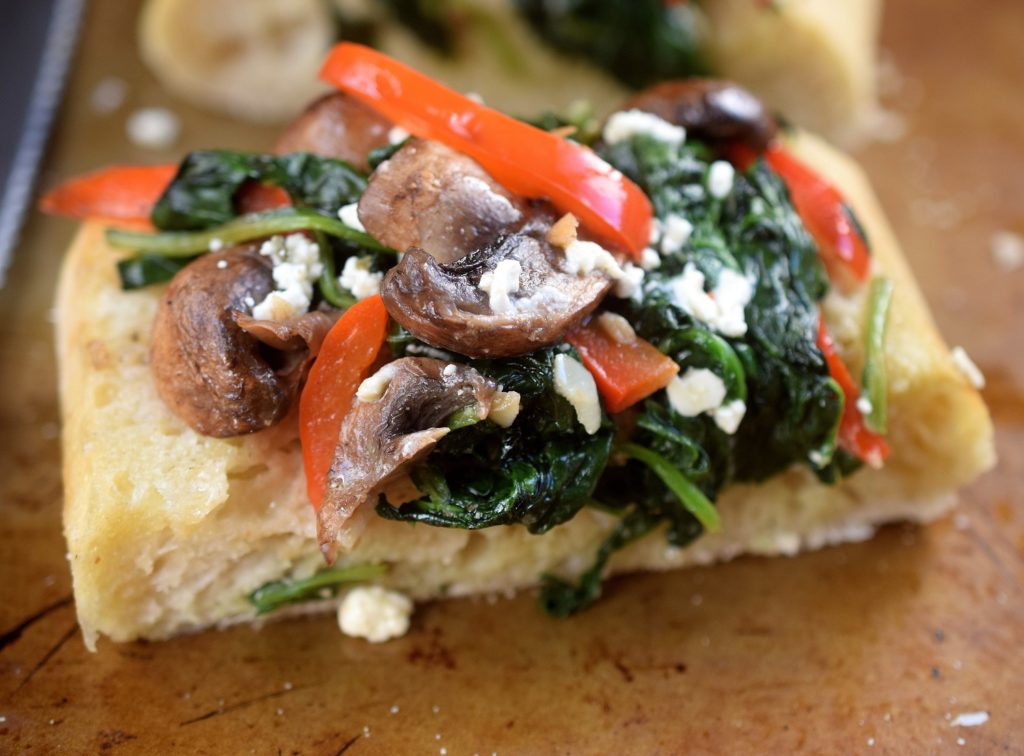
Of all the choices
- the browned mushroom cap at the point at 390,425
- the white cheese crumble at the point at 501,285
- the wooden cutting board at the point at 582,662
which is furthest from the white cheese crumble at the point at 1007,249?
the browned mushroom cap at the point at 390,425

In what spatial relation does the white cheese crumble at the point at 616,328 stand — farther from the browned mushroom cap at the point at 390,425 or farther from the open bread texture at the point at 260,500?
the open bread texture at the point at 260,500

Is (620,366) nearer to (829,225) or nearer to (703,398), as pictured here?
(703,398)

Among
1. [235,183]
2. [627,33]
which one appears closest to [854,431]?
[235,183]

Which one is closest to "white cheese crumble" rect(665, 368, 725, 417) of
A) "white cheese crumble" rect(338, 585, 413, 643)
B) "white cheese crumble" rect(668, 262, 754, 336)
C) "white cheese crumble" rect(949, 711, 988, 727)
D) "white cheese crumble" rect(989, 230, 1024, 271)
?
"white cheese crumble" rect(668, 262, 754, 336)

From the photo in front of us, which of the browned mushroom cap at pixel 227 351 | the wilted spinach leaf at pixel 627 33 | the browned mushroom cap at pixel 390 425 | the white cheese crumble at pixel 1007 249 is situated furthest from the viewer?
the wilted spinach leaf at pixel 627 33

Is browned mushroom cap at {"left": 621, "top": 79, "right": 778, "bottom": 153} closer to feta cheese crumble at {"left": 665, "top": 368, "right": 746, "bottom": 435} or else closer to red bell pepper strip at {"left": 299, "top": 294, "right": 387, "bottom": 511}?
feta cheese crumble at {"left": 665, "top": 368, "right": 746, "bottom": 435}
